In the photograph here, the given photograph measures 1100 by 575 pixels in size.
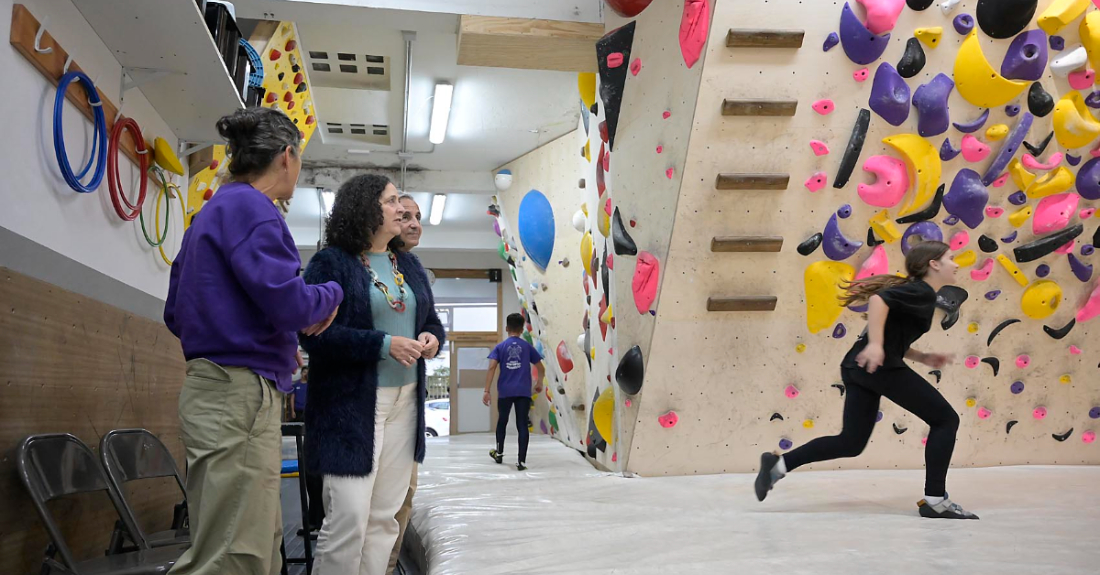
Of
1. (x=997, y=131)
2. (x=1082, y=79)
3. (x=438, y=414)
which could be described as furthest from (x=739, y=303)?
(x=438, y=414)

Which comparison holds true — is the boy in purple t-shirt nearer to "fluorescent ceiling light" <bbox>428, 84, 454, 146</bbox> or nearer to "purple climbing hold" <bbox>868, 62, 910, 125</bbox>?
"fluorescent ceiling light" <bbox>428, 84, 454, 146</bbox>

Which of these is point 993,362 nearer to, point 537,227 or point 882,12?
point 882,12

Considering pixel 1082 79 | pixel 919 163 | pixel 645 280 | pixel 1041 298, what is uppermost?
pixel 1082 79

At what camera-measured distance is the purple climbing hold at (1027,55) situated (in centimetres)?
364

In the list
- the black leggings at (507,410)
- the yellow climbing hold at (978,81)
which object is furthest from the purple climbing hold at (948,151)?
the black leggings at (507,410)

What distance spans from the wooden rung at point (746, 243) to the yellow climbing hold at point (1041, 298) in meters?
1.52

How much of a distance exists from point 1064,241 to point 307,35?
4721 millimetres

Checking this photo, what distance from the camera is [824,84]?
3695mm

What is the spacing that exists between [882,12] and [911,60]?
0.29 meters

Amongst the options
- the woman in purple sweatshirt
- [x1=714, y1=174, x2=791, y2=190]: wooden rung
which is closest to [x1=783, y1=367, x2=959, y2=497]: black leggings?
[x1=714, y1=174, x2=791, y2=190]: wooden rung

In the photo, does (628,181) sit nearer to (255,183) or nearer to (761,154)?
(761,154)

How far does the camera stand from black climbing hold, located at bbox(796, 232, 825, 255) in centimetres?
404

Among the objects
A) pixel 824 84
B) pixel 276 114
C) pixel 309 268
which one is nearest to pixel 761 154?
pixel 824 84

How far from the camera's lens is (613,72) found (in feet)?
13.6
